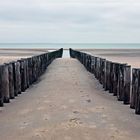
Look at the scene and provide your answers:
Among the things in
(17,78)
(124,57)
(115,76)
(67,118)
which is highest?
(115,76)

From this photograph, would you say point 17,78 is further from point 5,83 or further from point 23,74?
point 5,83

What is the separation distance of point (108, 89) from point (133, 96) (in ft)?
10.2

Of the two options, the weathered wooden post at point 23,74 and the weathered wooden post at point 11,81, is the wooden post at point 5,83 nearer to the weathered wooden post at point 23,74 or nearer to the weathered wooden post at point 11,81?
the weathered wooden post at point 11,81

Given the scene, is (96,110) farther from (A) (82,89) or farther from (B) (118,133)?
(A) (82,89)

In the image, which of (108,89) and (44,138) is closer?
(44,138)

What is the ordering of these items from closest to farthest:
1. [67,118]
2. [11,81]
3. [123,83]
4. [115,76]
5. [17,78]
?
[67,118], [123,83], [11,81], [115,76], [17,78]

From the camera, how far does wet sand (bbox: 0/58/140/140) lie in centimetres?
551

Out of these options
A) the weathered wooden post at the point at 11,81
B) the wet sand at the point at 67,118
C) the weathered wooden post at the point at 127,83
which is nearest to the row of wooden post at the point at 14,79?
the weathered wooden post at the point at 11,81

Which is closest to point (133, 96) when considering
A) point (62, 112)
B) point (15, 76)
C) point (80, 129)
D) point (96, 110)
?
point (96, 110)

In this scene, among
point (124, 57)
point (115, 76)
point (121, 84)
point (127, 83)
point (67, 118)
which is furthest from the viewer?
point (124, 57)

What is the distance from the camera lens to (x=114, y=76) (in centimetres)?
965

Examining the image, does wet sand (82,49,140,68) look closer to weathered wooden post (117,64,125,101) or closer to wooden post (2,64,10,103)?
weathered wooden post (117,64,125,101)

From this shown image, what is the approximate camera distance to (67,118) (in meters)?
6.51

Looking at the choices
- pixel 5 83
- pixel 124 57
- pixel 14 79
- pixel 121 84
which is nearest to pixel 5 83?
pixel 5 83
